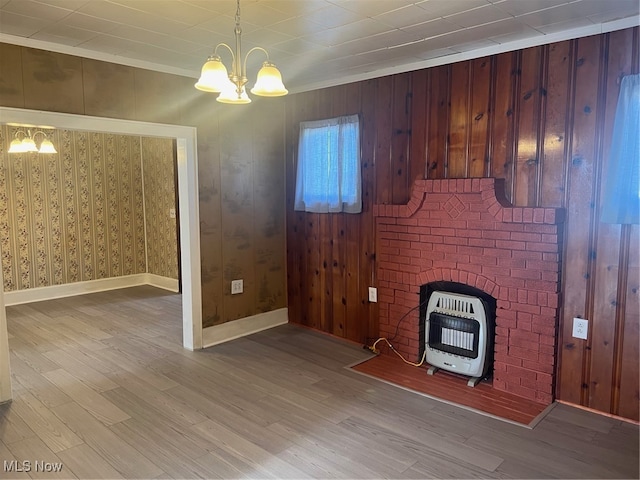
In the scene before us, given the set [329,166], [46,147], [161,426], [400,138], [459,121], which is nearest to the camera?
[161,426]

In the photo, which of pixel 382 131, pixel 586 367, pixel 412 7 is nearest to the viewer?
pixel 412 7

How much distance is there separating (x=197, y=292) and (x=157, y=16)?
7.33ft

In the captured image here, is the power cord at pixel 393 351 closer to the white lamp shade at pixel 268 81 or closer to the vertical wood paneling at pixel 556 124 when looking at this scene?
the vertical wood paneling at pixel 556 124

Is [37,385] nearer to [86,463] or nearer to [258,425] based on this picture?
[86,463]

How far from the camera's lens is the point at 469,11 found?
253 cm

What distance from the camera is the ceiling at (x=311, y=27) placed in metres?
2.45

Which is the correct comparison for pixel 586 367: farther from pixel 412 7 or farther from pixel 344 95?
pixel 344 95

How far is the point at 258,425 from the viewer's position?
2744mm

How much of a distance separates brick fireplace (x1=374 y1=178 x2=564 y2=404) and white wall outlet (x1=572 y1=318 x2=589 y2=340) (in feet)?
0.42

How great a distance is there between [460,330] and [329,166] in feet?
5.93

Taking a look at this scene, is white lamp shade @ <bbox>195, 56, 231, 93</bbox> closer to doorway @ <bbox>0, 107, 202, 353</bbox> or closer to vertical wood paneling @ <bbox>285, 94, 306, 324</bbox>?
doorway @ <bbox>0, 107, 202, 353</bbox>

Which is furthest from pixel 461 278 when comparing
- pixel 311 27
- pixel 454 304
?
pixel 311 27

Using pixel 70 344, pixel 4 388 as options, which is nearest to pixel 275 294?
pixel 70 344

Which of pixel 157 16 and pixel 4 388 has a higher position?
pixel 157 16
